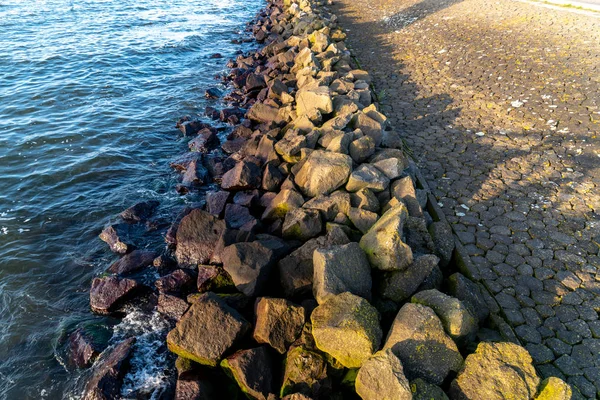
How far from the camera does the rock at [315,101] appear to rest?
10.5m

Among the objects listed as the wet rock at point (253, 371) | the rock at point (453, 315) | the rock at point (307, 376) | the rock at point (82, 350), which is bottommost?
the rock at point (82, 350)

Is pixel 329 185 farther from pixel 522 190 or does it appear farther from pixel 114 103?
pixel 114 103

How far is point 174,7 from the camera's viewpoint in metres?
32.2

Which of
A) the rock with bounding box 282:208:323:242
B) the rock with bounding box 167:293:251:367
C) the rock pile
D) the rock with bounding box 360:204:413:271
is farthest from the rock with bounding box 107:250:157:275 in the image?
the rock with bounding box 360:204:413:271

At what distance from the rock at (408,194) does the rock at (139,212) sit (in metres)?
5.97

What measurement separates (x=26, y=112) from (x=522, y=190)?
1666cm

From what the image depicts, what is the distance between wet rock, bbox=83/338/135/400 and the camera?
5.45 meters

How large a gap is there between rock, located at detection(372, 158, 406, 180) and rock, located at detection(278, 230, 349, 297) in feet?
7.05

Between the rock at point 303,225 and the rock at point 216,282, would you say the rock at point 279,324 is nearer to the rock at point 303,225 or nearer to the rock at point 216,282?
the rock at point 216,282

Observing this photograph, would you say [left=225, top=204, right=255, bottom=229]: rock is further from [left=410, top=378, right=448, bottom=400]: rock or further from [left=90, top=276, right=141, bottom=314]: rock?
[left=410, top=378, right=448, bottom=400]: rock

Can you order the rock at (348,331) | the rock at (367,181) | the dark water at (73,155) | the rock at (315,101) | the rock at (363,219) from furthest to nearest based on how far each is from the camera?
the rock at (315,101) < the rock at (367,181) < the rock at (363,219) < the dark water at (73,155) < the rock at (348,331)

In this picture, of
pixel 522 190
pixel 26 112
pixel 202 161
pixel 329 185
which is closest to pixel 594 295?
pixel 522 190

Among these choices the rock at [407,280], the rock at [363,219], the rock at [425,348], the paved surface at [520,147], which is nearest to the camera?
the rock at [425,348]

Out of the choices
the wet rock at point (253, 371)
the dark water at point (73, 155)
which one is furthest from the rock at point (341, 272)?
the dark water at point (73, 155)
